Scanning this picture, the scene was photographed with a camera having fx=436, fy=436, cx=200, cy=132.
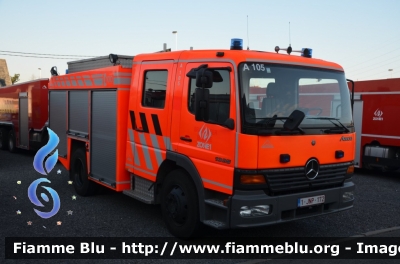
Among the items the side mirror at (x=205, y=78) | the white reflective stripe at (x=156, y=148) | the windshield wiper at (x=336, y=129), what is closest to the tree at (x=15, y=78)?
the white reflective stripe at (x=156, y=148)

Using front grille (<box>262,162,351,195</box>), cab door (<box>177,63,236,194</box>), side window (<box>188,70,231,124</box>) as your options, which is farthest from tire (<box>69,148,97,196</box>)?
front grille (<box>262,162,351,195</box>)

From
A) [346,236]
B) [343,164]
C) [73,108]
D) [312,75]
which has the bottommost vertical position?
[346,236]

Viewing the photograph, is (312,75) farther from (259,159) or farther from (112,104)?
(112,104)

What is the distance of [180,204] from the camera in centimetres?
598

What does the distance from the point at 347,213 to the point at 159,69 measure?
167 inches

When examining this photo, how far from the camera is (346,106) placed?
6176 millimetres

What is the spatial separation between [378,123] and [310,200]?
7.74m

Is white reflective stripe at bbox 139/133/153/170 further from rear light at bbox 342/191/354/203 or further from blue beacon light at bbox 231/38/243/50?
rear light at bbox 342/191/354/203

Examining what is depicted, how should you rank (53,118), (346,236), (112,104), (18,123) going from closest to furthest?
(346,236), (112,104), (53,118), (18,123)

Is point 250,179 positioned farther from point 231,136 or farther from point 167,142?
point 167,142

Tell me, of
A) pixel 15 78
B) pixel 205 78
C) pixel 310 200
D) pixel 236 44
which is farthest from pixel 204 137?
pixel 15 78

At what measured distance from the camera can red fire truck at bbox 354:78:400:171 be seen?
39.0 ft

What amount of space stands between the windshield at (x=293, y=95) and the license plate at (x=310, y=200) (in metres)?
0.87

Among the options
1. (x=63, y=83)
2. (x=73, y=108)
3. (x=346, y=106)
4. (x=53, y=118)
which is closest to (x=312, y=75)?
(x=346, y=106)
